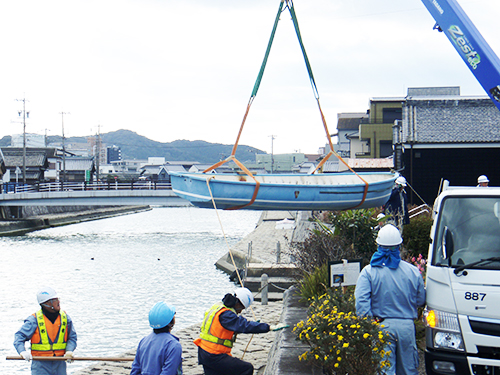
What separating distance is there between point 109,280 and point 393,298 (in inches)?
886

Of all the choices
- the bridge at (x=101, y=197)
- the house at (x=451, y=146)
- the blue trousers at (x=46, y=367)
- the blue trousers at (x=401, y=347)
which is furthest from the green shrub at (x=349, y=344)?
the bridge at (x=101, y=197)

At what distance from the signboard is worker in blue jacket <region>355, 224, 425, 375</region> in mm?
1493

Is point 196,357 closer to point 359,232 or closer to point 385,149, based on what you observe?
point 359,232

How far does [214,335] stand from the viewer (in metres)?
6.23

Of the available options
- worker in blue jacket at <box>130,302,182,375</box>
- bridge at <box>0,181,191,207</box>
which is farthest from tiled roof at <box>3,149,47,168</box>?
worker in blue jacket at <box>130,302,182,375</box>

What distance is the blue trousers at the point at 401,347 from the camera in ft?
17.2

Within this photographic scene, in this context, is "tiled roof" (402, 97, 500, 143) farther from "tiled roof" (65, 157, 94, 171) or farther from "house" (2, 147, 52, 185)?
"tiled roof" (65, 157, 94, 171)

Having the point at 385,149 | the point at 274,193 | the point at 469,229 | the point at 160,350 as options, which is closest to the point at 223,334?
the point at 160,350

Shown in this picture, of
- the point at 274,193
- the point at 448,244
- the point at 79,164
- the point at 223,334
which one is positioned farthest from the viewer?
the point at 79,164

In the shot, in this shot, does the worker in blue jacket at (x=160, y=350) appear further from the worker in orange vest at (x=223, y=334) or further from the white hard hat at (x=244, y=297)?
the white hard hat at (x=244, y=297)

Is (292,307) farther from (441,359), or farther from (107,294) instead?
(107,294)

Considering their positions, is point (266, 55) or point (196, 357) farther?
point (196, 357)

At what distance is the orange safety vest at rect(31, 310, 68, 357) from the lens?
632 cm

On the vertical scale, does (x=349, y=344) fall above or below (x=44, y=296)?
below
